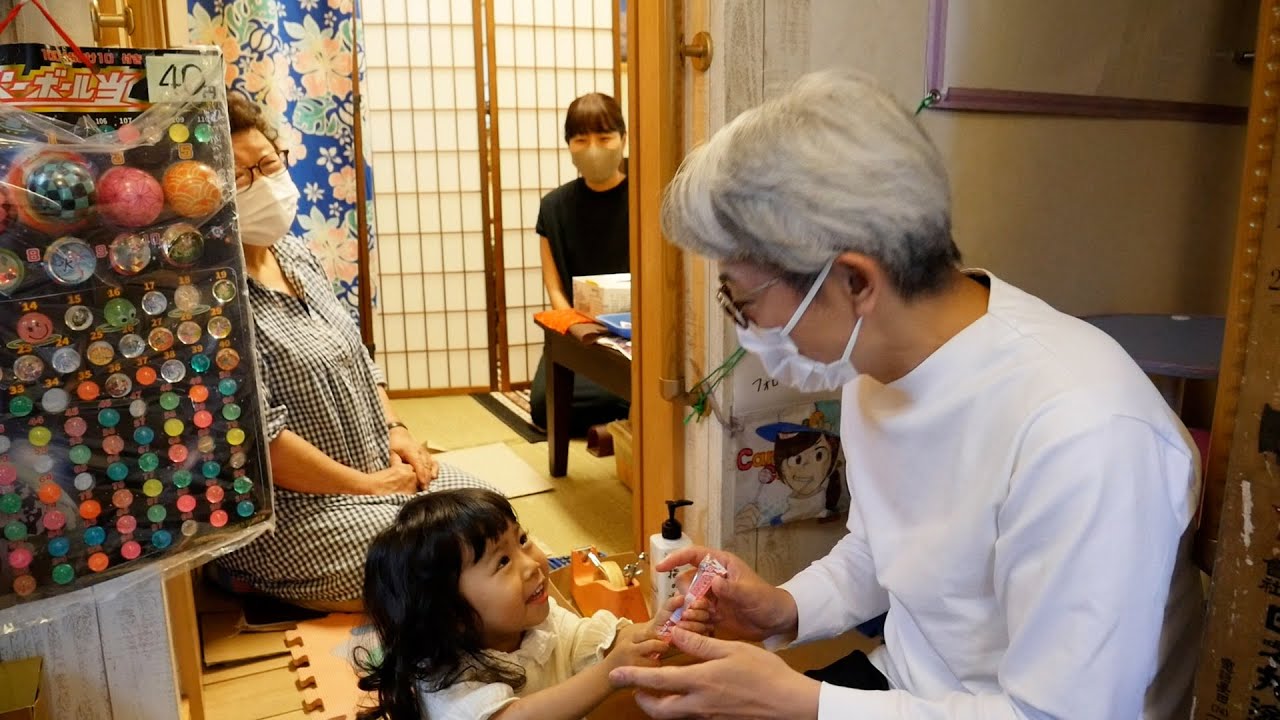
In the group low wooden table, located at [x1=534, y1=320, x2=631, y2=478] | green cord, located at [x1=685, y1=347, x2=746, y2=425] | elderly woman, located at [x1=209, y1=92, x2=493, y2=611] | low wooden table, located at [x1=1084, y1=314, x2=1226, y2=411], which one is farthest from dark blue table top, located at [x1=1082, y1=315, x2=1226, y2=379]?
elderly woman, located at [x1=209, y1=92, x2=493, y2=611]

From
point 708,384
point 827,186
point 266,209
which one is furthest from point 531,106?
point 827,186

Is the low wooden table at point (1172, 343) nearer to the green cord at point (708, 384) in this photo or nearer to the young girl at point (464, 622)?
the green cord at point (708, 384)

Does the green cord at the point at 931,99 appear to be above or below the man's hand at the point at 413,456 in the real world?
above

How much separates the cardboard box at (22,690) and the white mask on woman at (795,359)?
3.45 feet

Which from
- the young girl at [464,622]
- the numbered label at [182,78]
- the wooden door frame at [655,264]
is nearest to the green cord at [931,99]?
→ the wooden door frame at [655,264]

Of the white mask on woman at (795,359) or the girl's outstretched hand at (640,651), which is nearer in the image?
the white mask on woman at (795,359)

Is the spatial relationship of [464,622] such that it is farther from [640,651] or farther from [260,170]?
[260,170]

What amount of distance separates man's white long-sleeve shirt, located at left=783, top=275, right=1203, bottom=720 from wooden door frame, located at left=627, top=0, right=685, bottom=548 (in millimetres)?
484

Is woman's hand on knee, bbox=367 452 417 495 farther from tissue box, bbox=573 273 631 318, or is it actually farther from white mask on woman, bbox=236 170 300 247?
tissue box, bbox=573 273 631 318

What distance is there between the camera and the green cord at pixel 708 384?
148 cm

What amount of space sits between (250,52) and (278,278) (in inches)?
61.7

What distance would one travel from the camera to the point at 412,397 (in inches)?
168

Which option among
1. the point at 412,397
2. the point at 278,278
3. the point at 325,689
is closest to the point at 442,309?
the point at 412,397

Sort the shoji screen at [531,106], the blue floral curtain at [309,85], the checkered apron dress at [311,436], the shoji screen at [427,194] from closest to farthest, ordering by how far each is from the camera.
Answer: the checkered apron dress at [311,436] → the blue floral curtain at [309,85] → the shoji screen at [427,194] → the shoji screen at [531,106]
